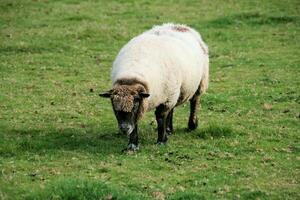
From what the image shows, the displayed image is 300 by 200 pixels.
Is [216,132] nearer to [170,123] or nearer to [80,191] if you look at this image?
[170,123]

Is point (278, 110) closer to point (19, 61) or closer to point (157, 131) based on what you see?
point (157, 131)

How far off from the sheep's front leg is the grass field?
267 millimetres

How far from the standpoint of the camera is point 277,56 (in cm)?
2305

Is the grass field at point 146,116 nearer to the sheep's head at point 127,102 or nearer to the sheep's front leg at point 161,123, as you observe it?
the sheep's front leg at point 161,123

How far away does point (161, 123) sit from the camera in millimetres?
14492

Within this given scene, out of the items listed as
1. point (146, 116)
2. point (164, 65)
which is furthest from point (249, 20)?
point (164, 65)

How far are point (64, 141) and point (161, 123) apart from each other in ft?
6.99

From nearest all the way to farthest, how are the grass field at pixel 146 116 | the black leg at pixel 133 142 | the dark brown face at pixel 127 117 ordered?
the grass field at pixel 146 116, the dark brown face at pixel 127 117, the black leg at pixel 133 142

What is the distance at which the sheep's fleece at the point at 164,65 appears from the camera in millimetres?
13805

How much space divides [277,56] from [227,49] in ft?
6.40

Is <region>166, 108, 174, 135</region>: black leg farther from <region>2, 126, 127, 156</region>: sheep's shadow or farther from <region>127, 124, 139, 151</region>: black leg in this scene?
<region>127, 124, 139, 151</region>: black leg

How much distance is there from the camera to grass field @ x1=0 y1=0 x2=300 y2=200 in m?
12.1

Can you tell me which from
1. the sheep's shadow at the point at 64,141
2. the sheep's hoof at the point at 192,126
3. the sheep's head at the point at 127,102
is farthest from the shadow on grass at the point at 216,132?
the sheep's head at the point at 127,102

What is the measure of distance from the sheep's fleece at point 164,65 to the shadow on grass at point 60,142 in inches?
54.9
